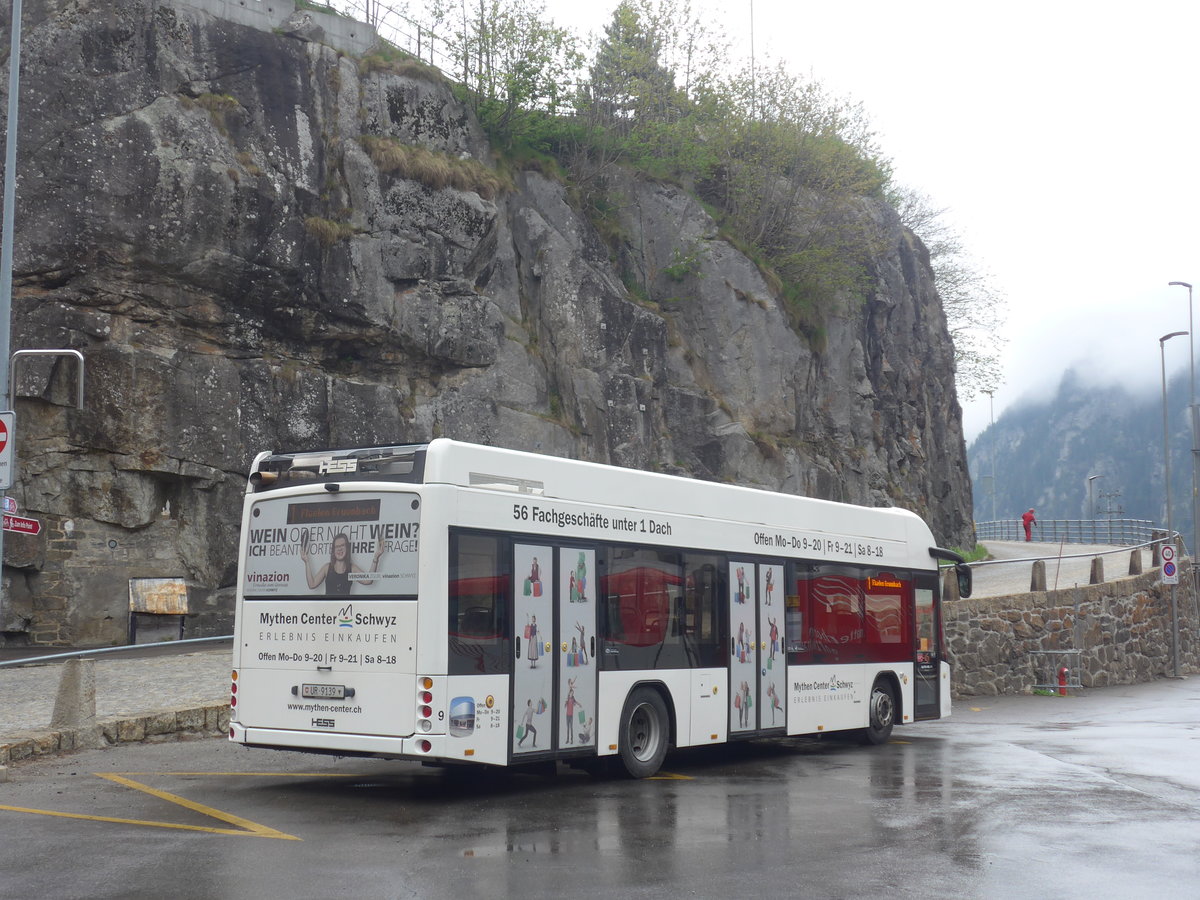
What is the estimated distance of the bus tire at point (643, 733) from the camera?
40.5 feet

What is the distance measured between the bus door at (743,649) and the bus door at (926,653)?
4.30m

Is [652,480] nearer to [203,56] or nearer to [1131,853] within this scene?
[1131,853]

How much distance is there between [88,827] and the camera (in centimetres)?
918

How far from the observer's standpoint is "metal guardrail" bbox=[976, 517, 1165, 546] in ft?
194

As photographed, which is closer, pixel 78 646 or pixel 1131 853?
pixel 1131 853

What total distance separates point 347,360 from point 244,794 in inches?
747

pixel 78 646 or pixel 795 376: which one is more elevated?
pixel 795 376

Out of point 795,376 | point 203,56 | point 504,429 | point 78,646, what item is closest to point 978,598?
point 504,429

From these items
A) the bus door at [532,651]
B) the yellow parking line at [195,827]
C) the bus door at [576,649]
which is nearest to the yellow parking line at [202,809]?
the yellow parking line at [195,827]

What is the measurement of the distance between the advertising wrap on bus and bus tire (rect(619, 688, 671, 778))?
10.0 ft

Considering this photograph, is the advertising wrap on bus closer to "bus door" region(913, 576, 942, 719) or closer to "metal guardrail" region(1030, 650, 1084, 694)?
"bus door" region(913, 576, 942, 719)

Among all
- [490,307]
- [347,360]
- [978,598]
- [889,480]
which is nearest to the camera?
[978,598]

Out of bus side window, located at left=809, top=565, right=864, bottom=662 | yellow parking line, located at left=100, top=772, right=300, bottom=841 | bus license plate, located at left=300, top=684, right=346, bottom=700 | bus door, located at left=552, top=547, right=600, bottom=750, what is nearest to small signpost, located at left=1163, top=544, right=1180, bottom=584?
bus side window, located at left=809, top=565, right=864, bottom=662

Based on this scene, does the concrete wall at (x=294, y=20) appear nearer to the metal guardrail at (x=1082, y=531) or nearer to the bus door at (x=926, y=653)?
the bus door at (x=926, y=653)
